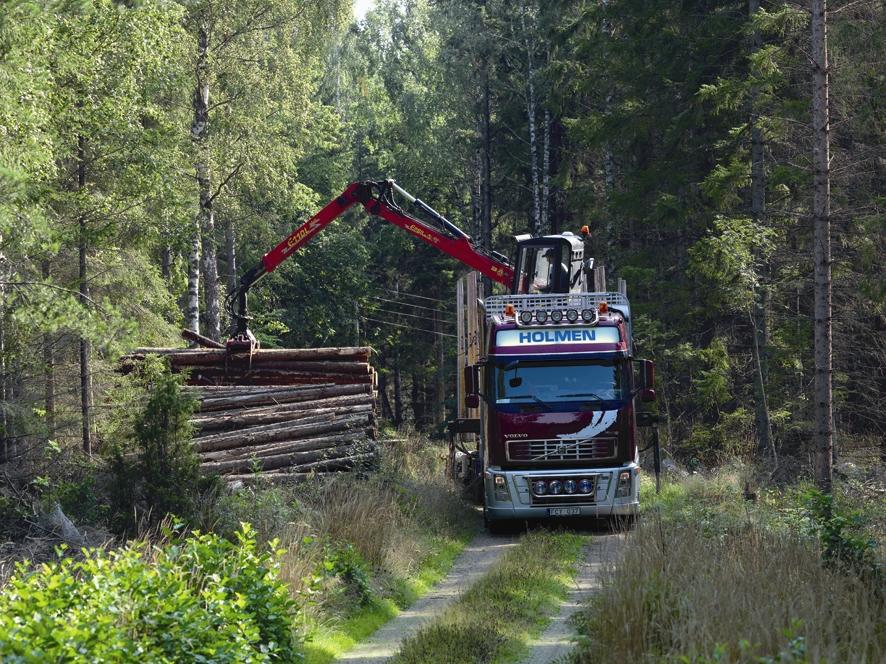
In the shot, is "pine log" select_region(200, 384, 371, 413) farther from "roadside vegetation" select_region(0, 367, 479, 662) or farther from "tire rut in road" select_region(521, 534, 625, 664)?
"tire rut in road" select_region(521, 534, 625, 664)

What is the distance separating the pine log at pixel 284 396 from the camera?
17.9 meters

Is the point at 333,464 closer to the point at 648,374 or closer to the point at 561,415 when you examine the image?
the point at 561,415

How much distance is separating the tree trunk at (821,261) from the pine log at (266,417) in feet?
25.0

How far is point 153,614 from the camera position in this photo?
688 cm

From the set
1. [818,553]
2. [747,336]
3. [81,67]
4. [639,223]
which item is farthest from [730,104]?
[818,553]

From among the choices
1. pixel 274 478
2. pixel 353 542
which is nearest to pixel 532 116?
pixel 274 478

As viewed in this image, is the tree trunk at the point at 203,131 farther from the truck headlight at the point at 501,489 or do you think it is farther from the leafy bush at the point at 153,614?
the leafy bush at the point at 153,614

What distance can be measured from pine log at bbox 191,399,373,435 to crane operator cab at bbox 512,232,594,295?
143 inches

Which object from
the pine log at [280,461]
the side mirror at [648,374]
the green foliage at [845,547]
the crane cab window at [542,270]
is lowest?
the pine log at [280,461]

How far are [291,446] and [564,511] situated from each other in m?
4.87

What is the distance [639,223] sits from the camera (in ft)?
110

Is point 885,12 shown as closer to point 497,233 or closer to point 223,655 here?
point 223,655

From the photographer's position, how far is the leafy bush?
20.2 ft

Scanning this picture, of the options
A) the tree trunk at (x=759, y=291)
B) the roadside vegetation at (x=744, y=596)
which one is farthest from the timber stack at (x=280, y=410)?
the tree trunk at (x=759, y=291)
